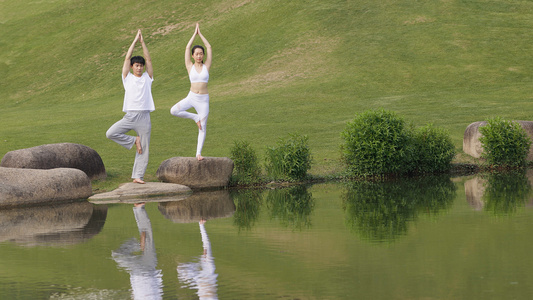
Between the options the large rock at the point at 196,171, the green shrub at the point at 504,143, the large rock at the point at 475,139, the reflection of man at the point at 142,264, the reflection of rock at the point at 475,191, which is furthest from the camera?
the large rock at the point at 475,139

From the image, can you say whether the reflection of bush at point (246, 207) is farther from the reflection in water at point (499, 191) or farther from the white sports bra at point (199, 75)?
the reflection in water at point (499, 191)

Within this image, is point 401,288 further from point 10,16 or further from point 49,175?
point 10,16

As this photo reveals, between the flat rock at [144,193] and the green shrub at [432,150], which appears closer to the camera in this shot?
the flat rock at [144,193]

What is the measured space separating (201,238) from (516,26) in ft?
182

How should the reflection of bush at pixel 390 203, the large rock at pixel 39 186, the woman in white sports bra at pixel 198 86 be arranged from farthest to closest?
the woman in white sports bra at pixel 198 86
the large rock at pixel 39 186
the reflection of bush at pixel 390 203

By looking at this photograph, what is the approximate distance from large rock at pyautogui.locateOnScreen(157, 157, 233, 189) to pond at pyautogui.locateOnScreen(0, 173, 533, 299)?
206cm

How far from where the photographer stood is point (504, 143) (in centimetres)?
2445

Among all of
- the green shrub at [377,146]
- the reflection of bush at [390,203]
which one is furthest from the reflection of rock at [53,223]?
the green shrub at [377,146]

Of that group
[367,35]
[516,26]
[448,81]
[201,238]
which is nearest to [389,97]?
[448,81]

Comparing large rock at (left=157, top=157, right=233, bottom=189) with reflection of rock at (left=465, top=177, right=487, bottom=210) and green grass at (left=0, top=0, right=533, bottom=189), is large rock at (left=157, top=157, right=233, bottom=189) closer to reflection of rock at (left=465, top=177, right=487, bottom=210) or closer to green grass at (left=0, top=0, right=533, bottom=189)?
green grass at (left=0, top=0, right=533, bottom=189)

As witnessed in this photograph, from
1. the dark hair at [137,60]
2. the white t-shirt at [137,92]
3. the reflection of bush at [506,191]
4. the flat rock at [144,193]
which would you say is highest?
the dark hair at [137,60]

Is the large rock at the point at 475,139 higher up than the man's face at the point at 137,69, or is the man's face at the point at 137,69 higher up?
the man's face at the point at 137,69

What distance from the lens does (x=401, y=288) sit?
8820 millimetres

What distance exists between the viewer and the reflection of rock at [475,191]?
54.0 feet
